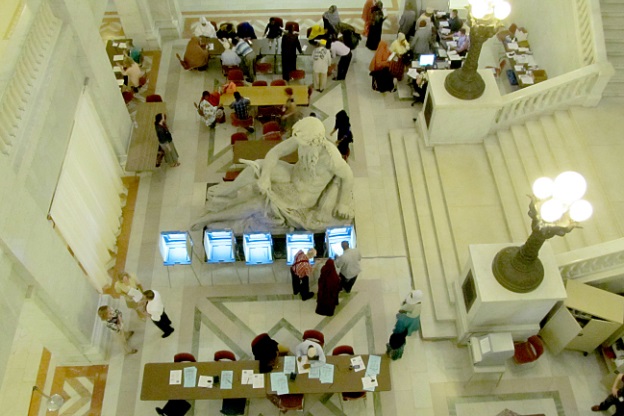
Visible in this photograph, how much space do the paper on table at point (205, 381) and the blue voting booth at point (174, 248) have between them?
7.36ft

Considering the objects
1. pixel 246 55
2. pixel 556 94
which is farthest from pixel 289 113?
pixel 556 94

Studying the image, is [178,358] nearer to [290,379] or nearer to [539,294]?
[290,379]

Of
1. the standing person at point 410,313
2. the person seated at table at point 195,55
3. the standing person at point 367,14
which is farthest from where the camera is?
the standing person at point 367,14

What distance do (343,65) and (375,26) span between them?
148cm

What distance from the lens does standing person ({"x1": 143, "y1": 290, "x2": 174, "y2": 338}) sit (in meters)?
8.50

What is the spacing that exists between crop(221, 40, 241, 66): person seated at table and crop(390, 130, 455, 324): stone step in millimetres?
4014

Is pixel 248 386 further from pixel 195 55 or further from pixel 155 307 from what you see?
pixel 195 55

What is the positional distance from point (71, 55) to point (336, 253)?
5.49 metres

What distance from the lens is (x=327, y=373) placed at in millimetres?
8055

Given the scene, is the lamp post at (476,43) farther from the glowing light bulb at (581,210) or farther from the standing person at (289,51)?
the glowing light bulb at (581,210)

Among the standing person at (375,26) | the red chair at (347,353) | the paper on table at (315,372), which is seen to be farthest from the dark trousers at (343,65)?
the paper on table at (315,372)

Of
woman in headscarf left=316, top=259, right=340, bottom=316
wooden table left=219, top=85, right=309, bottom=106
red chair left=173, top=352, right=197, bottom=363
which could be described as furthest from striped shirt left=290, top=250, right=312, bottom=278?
wooden table left=219, top=85, right=309, bottom=106

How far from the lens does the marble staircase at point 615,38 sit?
1102cm

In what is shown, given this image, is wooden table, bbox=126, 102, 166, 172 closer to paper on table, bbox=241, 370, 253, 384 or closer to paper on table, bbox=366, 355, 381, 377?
paper on table, bbox=241, 370, 253, 384
